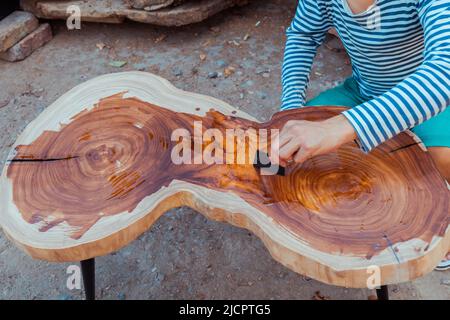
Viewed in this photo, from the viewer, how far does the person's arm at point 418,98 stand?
1.14 m

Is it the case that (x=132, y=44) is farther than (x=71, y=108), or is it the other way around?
(x=132, y=44)

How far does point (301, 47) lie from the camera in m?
1.68

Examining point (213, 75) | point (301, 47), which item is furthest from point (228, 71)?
point (301, 47)

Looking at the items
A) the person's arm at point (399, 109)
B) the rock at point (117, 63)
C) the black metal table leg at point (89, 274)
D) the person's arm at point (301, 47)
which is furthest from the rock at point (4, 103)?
the person's arm at point (399, 109)

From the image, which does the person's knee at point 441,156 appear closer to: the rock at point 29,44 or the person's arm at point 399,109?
the person's arm at point 399,109

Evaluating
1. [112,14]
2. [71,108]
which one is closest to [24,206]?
[71,108]

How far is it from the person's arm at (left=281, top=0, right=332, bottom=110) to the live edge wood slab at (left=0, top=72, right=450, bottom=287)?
0.17 m

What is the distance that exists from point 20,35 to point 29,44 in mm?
76

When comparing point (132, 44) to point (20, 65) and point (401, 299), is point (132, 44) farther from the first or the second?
point (401, 299)

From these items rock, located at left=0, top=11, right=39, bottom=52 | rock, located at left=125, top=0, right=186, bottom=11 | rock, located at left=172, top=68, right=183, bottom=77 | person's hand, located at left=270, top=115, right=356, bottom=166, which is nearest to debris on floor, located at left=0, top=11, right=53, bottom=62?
rock, located at left=0, top=11, right=39, bottom=52

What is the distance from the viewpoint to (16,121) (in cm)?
275

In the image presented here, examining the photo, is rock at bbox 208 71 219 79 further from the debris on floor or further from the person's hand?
the person's hand

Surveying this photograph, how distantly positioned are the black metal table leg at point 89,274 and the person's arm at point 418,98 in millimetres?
925
